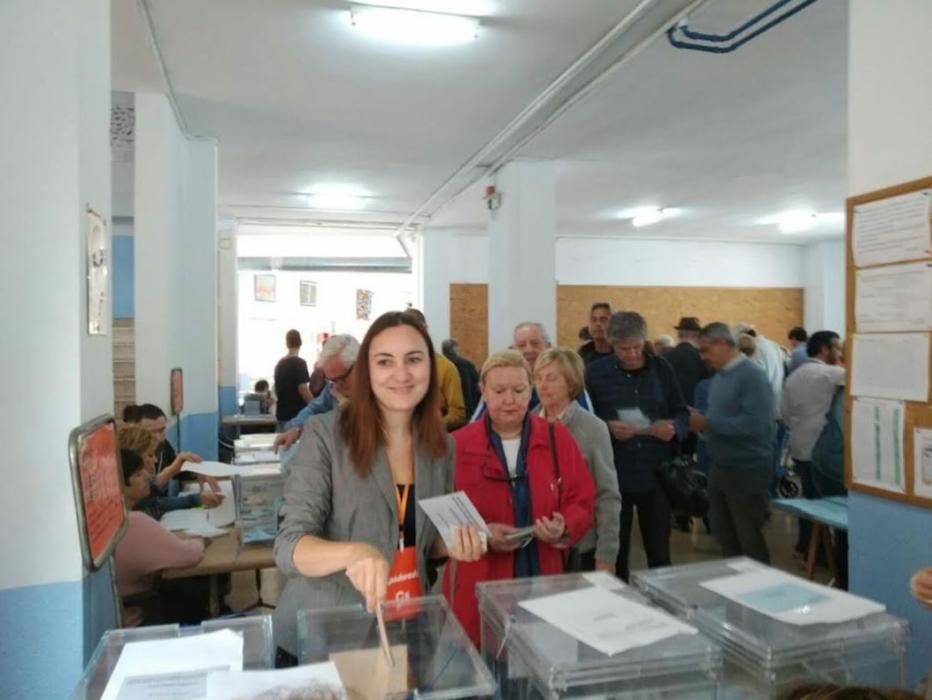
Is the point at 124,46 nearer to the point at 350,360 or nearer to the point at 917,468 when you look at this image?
the point at 350,360

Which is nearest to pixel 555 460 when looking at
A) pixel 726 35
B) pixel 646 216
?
pixel 726 35

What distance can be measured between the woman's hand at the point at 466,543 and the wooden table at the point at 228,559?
1.22m

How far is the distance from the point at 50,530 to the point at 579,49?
3.27 m

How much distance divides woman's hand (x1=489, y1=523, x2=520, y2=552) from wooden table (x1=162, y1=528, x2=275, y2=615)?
0.92 m

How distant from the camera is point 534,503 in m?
2.00

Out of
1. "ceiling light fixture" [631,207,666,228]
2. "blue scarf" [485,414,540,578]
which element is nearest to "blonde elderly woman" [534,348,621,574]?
"blue scarf" [485,414,540,578]

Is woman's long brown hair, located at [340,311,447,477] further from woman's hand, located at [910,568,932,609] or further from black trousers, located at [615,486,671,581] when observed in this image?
black trousers, located at [615,486,671,581]

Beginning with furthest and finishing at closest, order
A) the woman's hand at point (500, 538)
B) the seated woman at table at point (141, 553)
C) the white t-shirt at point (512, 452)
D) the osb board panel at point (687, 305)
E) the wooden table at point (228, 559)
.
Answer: the osb board panel at point (687, 305)
the wooden table at point (228, 559)
the seated woman at table at point (141, 553)
the white t-shirt at point (512, 452)
the woman's hand at point (500, 538)

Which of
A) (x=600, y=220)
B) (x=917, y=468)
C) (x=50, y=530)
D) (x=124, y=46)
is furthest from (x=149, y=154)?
(x=600, y=220)

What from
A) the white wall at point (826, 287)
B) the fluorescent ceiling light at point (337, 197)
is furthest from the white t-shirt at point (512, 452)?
the white wall at point (826, 287)

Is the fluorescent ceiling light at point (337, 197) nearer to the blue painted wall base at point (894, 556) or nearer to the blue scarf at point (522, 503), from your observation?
the blue scarf at point (522, 503)

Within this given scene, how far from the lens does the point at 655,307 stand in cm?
1003

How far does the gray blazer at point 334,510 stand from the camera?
1.41 meters

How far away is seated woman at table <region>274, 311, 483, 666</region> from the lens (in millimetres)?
1408
